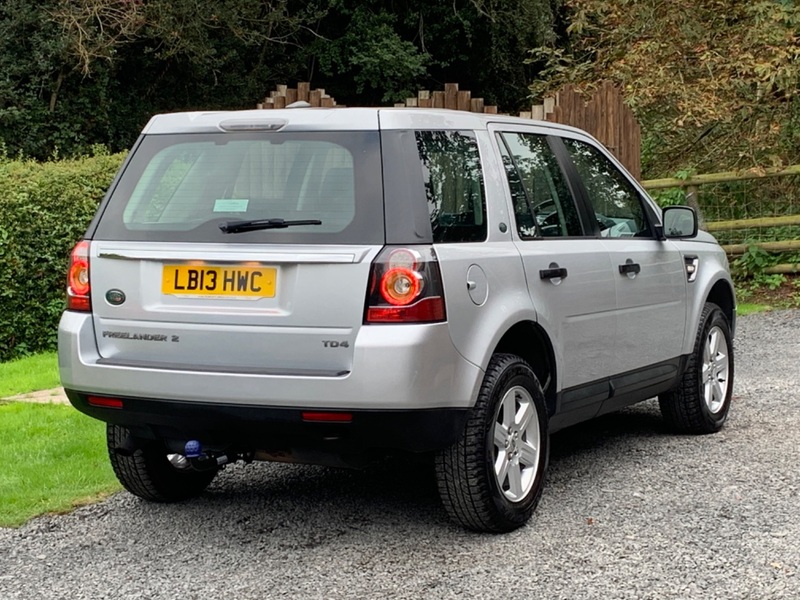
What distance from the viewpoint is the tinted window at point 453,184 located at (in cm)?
486

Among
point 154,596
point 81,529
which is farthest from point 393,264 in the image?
point 81,529

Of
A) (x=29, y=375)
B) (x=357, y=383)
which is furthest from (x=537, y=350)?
(x=29, y=375)

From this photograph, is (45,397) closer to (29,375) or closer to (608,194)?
(29,375)

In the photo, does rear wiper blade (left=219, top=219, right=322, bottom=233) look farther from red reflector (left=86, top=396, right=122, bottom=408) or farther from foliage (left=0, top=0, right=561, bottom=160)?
foliage (left=0, top=0, right=561, bottom=160)

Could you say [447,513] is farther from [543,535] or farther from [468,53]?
[468,53]

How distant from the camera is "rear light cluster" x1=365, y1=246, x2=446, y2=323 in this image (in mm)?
4574

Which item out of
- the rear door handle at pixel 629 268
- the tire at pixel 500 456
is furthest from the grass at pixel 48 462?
the rear door handle at pixel 629 268

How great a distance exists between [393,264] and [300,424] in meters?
0.74

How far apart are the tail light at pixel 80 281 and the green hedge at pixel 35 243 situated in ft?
18.4

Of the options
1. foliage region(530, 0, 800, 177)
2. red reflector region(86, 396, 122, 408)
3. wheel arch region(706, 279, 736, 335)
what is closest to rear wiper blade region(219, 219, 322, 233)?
red reflector region(86, 396, 122, 408)

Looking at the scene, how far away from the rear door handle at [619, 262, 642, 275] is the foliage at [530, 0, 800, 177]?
352 inches

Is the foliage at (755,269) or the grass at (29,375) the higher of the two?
the foliage at (755,269)

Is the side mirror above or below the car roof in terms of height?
below

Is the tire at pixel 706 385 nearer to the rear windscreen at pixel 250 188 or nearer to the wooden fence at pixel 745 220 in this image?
the rear windscreen at pixel 250 188
